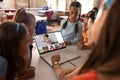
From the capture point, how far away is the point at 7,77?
0.98m

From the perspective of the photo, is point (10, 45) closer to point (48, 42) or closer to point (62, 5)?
point (48, 42)

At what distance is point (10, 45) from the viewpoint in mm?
973

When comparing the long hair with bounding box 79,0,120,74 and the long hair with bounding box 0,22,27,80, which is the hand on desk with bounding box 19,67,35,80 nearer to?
the long hair with bounding box 0,22,27,80

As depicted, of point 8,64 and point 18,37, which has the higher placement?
point 18,37

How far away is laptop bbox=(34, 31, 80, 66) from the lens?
139 cm

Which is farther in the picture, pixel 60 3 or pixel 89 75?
pixel 60 3

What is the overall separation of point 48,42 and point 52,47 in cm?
7

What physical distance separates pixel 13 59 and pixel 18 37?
5.9 inches

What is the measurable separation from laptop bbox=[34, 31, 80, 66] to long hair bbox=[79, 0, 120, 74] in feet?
2.82

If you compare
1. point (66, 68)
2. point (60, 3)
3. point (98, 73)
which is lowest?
point (66, 68)

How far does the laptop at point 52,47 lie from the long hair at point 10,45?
38 cm

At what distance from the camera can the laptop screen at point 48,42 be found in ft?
4.75

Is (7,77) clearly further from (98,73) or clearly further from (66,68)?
(98,73)

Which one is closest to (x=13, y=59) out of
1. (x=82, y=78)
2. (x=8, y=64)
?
(x=8, y=64)
